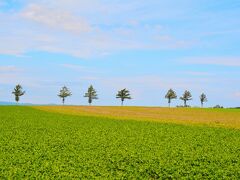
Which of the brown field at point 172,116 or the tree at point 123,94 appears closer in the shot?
the brown field at point 172,116

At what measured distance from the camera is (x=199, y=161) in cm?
2328

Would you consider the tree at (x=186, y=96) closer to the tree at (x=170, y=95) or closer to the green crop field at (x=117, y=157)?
the tree at (x=170, y=95)

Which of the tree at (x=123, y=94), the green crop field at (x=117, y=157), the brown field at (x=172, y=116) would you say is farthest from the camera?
the tree at (x=123, y=94)

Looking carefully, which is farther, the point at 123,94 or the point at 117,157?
the point at 123,94

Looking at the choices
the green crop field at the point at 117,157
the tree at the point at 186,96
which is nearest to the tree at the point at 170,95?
the tree at the point at 186,96

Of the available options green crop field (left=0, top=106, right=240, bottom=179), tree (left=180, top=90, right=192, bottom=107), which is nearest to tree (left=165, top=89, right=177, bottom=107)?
tree (left=180, top=90, right=192, bottom=107)

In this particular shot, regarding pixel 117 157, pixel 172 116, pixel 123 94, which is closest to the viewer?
pixel 117 157

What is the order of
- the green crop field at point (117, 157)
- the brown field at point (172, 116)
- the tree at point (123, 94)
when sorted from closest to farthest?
1. the green crop field at point (117, 157)
2. the brown field at point (172, 116)
3. the tree at point (123, 94)

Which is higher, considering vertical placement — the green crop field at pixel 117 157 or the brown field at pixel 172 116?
the brown field at pixel 172 116

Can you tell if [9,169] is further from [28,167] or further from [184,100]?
[184,100]

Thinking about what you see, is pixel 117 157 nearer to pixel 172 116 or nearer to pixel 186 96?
pixel 172 116

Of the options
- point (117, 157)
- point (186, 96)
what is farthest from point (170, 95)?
point (117, 157)

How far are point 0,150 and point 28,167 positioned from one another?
243 inches

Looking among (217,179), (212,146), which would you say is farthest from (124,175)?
(212,146)
